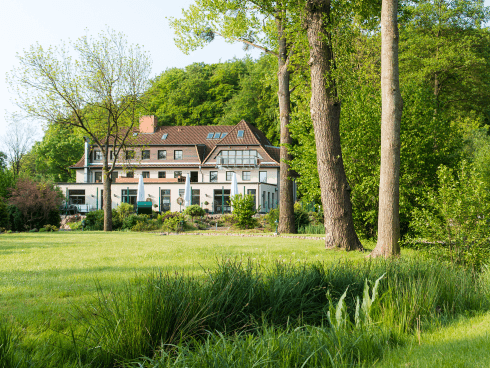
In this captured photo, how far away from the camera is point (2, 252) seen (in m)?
9.56

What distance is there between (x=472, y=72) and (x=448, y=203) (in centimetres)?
2557

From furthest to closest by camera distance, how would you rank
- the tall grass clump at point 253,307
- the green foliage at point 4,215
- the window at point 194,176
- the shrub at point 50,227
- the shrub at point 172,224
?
1. the window at point 194,176
2. the shrub at point 172,224
3. the shrub at point 50,227
4. the green foliage at point 4,215
5. the tall grass clump at point 253,307

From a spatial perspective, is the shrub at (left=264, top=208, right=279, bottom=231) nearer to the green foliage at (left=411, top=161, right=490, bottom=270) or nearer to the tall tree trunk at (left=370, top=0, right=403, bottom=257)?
the tall tree trunk at (left=370, top=0, right=403, bottom=257)

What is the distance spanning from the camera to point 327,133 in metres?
9.55

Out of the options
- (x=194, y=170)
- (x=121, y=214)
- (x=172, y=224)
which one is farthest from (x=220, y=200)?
(x=172, y=224)

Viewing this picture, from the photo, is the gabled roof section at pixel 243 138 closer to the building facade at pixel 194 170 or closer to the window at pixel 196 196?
the building facade at pixel 194 170

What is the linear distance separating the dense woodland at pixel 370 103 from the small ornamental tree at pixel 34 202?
15.0 ft

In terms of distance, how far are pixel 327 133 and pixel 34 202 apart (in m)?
16.6

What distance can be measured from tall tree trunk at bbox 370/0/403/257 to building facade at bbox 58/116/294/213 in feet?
108

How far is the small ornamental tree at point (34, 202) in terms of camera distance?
20.5 meters

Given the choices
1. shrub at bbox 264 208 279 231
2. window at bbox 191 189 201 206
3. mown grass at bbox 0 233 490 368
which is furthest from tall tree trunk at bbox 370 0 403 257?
window at bbox 191 189 201 206

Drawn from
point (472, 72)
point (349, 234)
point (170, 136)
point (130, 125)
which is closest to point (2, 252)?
point (349, 234)

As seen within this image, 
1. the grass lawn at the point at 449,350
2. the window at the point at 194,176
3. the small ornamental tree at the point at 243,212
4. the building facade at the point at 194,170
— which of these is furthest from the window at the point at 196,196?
the grass lawn at the point at 449,350

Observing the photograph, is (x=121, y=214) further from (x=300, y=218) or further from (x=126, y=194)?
(x=126, y=194)
